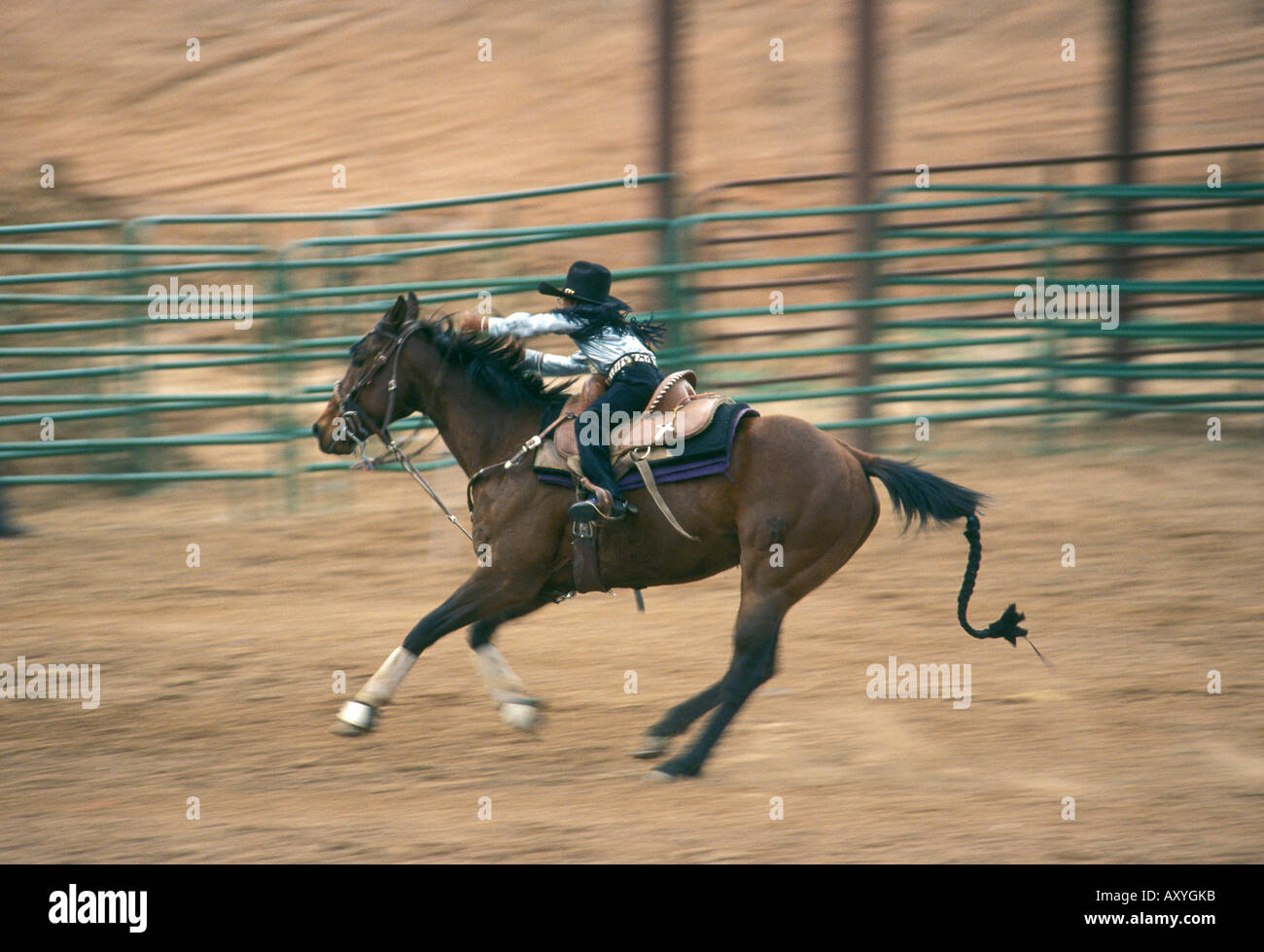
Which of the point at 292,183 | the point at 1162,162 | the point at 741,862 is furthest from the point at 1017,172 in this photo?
the point at 741,862

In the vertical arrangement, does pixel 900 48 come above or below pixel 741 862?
above

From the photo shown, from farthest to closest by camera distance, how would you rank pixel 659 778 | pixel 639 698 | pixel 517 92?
pixel 517 92
pixel 639 698
pixel 659 778

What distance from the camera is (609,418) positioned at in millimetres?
5672

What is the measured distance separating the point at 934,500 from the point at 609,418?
1.40m

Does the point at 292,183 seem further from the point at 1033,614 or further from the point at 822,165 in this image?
the point at 1033,614

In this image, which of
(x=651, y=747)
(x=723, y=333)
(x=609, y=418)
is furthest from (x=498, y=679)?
(x=723, y=333)

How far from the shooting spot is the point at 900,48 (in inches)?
1097

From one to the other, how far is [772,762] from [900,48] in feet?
81.3

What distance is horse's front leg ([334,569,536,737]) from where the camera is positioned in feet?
18.6

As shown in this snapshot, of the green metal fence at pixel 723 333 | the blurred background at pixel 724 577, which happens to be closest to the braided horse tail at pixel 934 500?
the blurred background at pixel 724 577

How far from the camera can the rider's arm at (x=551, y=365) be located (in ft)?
20.2

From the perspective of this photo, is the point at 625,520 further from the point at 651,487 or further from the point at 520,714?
the point at 520,714

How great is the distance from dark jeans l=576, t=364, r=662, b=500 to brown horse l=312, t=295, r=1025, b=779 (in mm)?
187

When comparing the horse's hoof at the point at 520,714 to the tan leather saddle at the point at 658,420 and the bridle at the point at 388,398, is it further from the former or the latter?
the tan leather saddle at the point at 658,420
